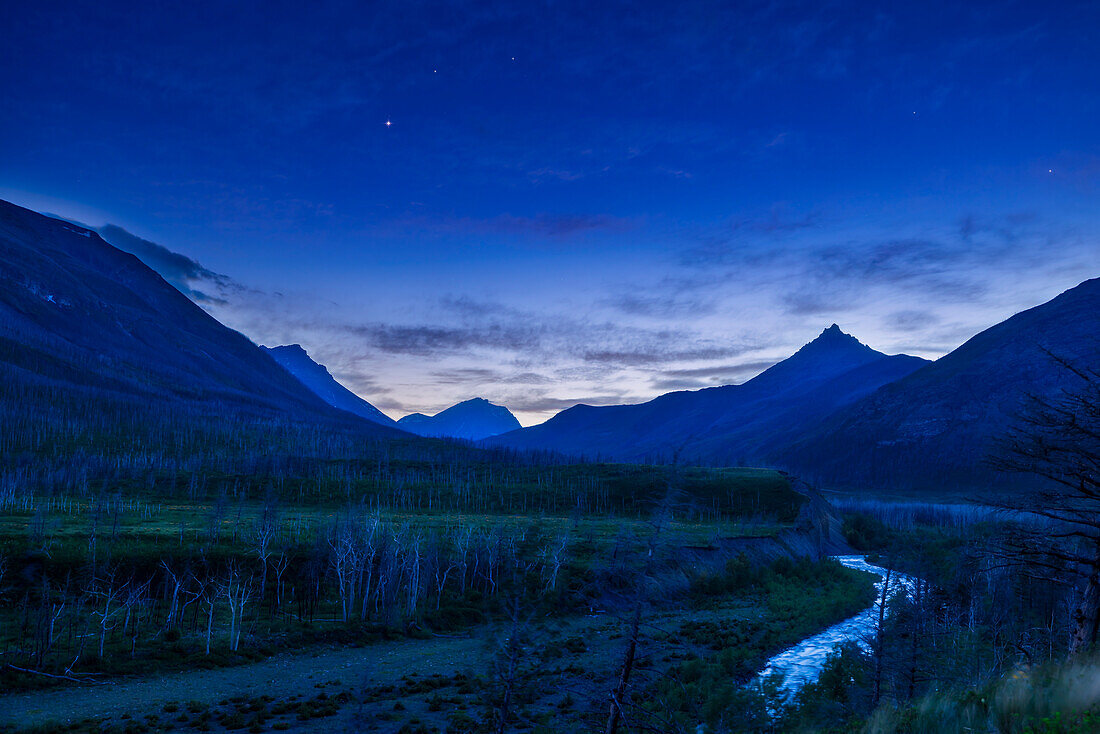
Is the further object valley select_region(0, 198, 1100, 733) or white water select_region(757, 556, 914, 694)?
white water select_region(757, 556, 914, 694)

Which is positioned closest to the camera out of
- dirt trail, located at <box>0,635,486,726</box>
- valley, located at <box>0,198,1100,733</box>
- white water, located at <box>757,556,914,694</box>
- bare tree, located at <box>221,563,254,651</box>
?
valley, located at <box>0,198,1100,733</box>

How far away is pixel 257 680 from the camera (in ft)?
167

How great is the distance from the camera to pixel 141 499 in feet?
500

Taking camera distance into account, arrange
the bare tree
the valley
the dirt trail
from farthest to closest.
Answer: the bare tree → the dirt trail → the valley

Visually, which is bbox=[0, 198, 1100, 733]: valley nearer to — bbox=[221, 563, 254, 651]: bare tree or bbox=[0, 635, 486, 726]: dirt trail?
bbox=[0, 635, 486, 726]: dirt trail

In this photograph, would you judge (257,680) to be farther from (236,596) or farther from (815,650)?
(815,650)

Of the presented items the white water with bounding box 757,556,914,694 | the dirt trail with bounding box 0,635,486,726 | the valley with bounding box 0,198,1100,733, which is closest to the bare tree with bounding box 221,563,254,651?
the valley with bounding box 0,198,1100,733

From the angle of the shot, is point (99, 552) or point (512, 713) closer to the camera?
point (512, 713)

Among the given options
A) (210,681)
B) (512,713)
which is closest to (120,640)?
(210,681)

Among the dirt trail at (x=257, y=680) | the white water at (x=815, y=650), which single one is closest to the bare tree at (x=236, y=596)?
the dirt trail at (x=257, y=680)

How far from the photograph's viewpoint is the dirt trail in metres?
41.8

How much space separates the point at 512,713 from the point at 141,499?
15442 centimetres

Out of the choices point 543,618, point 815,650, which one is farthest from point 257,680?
point 815,650

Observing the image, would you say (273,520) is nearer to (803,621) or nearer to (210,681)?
(210,681)
